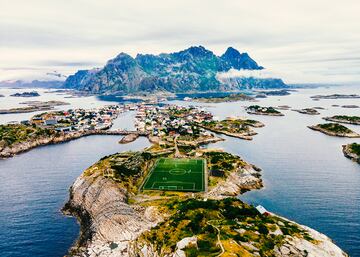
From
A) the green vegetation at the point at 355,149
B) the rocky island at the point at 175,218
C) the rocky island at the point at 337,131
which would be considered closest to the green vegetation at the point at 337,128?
the rocky island at the point at 337,131

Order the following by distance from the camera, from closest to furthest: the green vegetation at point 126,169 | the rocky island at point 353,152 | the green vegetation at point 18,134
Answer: the green vegetation at point 126,169
the rocky island at point 353,152
the green vegetation at point 18,134

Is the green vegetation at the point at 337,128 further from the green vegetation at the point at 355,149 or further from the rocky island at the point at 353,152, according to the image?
the green vegetation at the point at 355,149

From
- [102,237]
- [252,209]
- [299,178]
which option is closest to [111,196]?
[102,237]

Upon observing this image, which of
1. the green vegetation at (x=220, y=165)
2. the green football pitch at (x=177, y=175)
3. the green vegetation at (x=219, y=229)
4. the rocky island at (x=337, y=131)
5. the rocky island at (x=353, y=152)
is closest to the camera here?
the green vegetation at (x=219, y=229)

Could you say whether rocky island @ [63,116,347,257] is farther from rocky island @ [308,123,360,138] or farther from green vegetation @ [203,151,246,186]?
rocky island @ [308,123,360,138]

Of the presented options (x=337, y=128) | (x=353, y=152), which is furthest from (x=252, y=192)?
(x=337, y=128)

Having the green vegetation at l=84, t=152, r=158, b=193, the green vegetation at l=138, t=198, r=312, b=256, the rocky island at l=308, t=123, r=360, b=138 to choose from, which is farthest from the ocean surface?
the green vegetation at l=138, t=198, r=312, b=256
